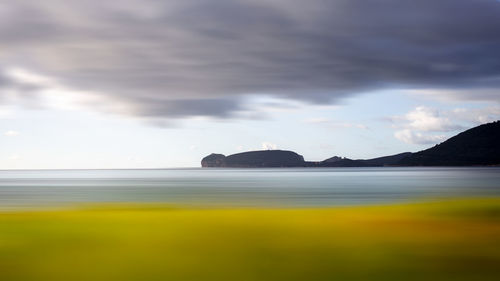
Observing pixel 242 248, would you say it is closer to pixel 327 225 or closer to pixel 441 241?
pixel 327 225

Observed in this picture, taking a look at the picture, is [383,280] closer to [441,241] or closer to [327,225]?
[441,241]

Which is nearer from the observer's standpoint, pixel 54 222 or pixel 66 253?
pixel 66 253

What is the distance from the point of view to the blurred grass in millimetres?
11445

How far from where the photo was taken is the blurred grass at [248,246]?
1145 cm

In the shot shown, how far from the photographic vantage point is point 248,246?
13820mm

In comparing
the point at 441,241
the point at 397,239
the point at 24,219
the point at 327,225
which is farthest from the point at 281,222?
the point at 24,219

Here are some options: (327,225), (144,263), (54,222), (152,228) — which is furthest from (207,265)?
(54,222)

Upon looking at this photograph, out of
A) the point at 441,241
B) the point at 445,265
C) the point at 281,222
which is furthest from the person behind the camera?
the point at 281,222

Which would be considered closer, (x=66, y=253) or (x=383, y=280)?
(x=383, y=280)

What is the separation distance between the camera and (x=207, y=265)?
12031 mm

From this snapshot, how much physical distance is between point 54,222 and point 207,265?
7767mm

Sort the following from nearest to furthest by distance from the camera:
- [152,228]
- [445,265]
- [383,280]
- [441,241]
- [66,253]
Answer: [383,280]
[445,265]
[66,253]
[441,241]
[152,228]

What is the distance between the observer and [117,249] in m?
13.5

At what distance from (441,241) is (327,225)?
12.2 feet
